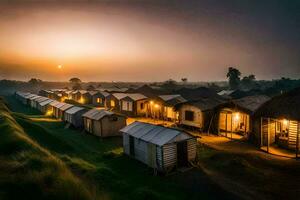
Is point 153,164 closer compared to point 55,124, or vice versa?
point 153,164

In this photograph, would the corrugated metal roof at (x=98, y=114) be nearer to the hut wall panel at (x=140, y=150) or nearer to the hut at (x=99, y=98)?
the hut wall panel at (x=140, y=150)

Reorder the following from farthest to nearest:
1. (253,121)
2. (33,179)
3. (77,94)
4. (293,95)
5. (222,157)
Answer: (77,94) < (253,121) < (293,95) < (222,157) < (33,179)

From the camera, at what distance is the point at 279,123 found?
2803 cm

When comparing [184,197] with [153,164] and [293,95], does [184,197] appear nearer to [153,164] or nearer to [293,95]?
[153,164]

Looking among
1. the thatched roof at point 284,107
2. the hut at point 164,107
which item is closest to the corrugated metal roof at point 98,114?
the hut at point 164,107

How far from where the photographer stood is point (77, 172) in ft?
64.1

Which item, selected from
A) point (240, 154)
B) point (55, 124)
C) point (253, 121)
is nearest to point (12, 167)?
point (240, 154)

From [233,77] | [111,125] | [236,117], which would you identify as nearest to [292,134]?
[236,117]

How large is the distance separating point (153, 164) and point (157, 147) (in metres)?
1.74

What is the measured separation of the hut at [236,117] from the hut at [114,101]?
94.7 feet

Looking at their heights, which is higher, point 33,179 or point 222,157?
point 33,179

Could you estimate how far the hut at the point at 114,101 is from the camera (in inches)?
2345

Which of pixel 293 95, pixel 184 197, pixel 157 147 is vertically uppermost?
pixel 293 95

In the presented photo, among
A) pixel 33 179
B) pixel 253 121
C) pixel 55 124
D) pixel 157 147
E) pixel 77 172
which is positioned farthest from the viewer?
pixel 55 124
